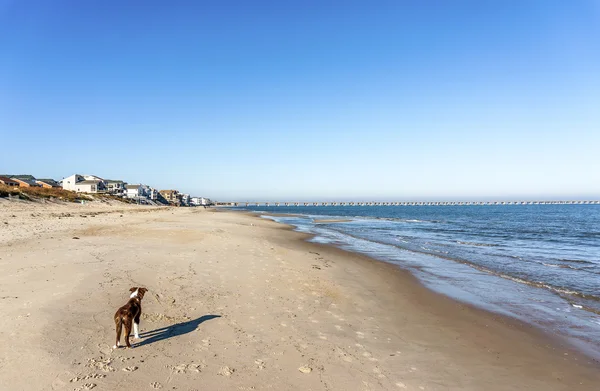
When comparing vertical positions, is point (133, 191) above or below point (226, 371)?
above

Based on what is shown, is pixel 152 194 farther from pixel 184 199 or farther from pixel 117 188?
pixel 184 199

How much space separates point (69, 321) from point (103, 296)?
169cm

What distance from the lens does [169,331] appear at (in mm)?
6648

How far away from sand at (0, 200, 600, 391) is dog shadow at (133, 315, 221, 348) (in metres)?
0.04

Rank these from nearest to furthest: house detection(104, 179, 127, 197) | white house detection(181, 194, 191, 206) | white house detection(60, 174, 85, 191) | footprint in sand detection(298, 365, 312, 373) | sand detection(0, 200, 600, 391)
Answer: sand detection(0, 200, 600, 391) < footprint in sand detection(298, 365, 312, 373) < white house detection(60, 174, 85, 191) < house detection(104, 179, 127, 197) < white house detection(181, 194, 191, 206)

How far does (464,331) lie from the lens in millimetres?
8547

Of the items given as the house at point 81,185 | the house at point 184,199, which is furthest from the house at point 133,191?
the house at point 184,199

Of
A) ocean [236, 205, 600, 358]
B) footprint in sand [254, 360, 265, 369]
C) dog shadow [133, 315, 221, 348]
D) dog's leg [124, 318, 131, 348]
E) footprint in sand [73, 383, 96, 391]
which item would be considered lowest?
ocean [236, 205, 600, 358]

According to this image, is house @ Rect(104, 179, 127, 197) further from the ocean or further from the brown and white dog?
the brown and white dog

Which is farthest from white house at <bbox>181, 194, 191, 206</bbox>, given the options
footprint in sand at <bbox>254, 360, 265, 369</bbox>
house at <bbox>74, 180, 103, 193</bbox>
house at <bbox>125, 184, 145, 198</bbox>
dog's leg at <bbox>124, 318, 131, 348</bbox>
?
footprint in sand at <bbox>254, 360, 265, 369</bbox>

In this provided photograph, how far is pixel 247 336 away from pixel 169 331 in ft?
5.21

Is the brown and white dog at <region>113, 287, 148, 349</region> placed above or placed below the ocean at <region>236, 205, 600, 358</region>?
above

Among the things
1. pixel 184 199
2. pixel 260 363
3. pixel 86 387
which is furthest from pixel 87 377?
pixel 184 199

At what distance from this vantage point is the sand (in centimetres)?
516
